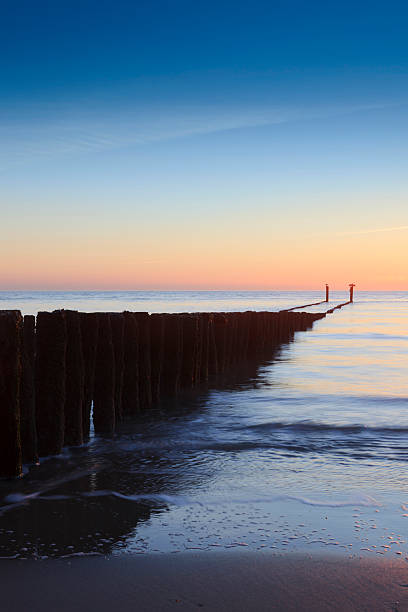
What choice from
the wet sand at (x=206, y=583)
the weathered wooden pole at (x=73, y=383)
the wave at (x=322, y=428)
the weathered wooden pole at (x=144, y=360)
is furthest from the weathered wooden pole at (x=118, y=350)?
the wet sand at (x=206, y=583)

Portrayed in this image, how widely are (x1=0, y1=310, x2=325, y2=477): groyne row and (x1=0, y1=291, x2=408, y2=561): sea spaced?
24 centimetres

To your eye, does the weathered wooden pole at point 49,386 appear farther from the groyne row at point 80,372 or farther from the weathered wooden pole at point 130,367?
the weathered wooden pole at point 130,367

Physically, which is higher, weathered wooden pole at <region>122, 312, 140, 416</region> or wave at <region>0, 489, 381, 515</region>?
weathered wooden pole at <region>122, 312, 140, 416</region>

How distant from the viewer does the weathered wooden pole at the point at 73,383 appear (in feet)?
20.6

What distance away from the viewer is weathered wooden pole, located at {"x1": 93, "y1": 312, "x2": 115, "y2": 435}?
23.0 ft

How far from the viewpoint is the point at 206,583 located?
3.01 metres

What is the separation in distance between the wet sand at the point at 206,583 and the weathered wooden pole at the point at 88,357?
11.3 feet

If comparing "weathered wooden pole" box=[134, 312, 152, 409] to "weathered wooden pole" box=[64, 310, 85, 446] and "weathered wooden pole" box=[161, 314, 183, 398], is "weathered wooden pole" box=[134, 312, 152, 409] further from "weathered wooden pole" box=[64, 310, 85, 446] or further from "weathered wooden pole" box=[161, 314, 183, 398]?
"weathered wooden pole" box=[64, 310, 85, 446]

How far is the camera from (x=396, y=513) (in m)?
4.14

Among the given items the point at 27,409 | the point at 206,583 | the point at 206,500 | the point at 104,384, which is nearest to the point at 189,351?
the point at 104,384

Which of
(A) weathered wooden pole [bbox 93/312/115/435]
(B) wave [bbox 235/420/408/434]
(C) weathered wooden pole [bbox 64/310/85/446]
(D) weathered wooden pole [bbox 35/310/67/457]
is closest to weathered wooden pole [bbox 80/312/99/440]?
(A) weathered wooden pole [bbox 93/312/115/435]

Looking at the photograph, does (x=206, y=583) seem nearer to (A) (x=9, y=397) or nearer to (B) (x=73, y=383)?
(A) (x=9, y=397)

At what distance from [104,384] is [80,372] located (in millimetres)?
767

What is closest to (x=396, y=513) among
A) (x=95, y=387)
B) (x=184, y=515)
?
(x=184, y=515)
